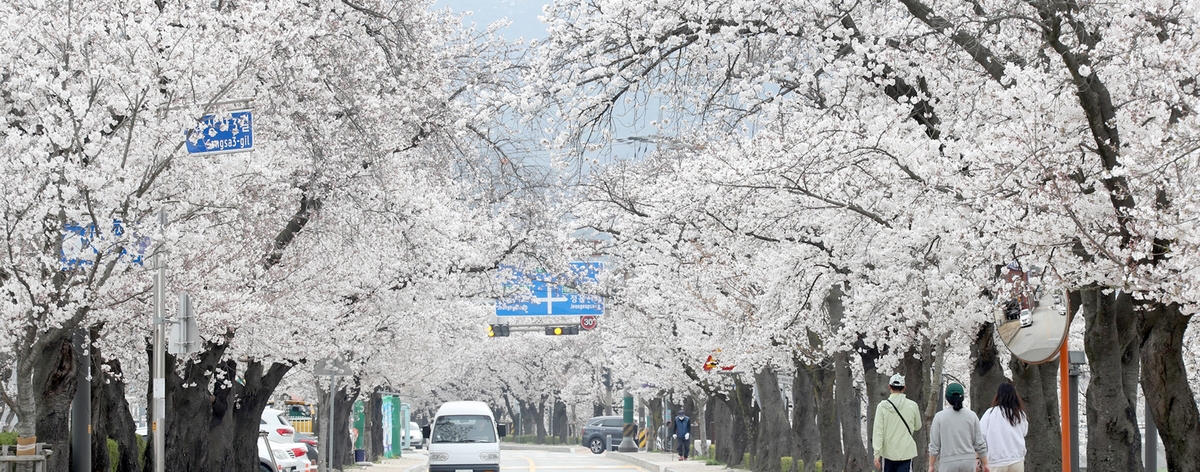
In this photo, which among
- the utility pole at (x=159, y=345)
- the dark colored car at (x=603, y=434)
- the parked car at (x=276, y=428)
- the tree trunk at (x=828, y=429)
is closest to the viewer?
the utility pole at (x=159, y=345)

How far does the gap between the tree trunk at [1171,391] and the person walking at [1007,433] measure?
5.02 ft

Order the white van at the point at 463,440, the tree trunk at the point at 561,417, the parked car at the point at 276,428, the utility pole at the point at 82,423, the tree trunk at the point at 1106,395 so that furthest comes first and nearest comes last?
the tree trunk at the point at 561,417 < the parked car at the point at 276,428 < the white van at the point at 463,440 < the utility pole at the point at 82,423 < the tree trunk at the point at 1106,395

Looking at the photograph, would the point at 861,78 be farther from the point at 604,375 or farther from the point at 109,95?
the point at 604,375

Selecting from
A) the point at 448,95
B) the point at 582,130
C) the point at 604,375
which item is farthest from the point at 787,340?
the point at 604,375

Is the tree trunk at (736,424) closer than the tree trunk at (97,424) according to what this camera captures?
No

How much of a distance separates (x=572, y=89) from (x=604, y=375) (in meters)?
70.5

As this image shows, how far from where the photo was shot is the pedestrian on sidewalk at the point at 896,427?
13.2 m

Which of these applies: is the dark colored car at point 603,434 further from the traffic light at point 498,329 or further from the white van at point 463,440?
the white van at point 463,440

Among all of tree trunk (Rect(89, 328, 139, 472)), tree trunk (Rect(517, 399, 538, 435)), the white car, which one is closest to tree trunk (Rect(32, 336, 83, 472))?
tree trunk (Rect(89, 328, 139, 472))

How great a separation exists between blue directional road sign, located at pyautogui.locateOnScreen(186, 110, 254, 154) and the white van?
1791 cm

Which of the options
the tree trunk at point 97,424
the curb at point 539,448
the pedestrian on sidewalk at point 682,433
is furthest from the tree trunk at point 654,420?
the tree trunk at point 97,424

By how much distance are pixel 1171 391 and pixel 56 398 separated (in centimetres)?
1109

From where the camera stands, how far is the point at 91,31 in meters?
12.7

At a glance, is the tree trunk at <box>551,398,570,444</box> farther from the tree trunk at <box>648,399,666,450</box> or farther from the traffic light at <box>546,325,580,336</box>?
the traffic light at <box>546,325,580,336</box>
